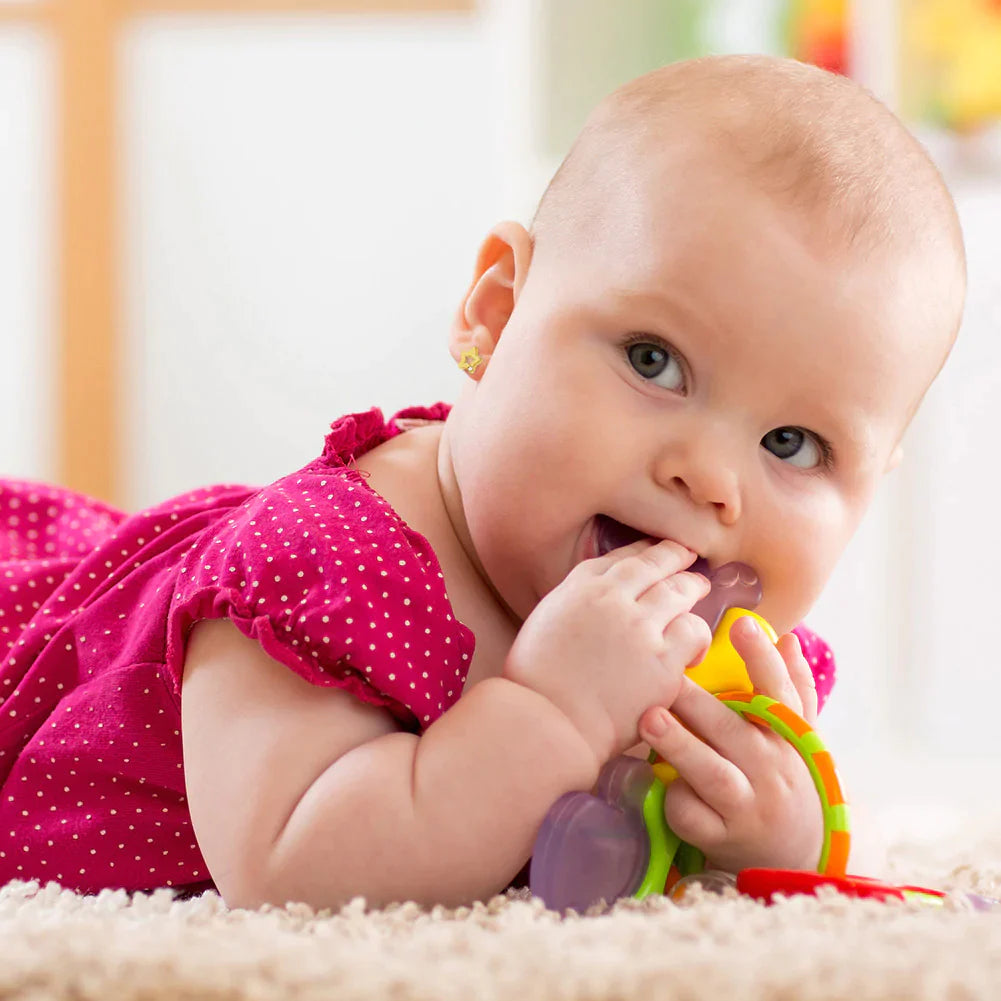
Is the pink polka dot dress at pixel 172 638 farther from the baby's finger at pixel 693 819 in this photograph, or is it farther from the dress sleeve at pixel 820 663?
the baby's finger at pixel 693 819

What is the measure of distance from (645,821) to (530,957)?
232mm

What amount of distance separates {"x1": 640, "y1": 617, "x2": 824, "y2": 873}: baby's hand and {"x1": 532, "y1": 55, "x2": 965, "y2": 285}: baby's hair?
302 mm

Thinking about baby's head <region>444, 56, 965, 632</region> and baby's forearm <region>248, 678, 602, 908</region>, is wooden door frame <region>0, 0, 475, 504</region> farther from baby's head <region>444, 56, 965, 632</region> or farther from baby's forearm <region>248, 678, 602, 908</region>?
baby's forearm <region>248, 678, 602, 908</region>

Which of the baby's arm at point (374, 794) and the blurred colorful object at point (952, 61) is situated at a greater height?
the blurred colorful object at point (952, 61)

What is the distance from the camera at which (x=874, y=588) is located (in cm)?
225

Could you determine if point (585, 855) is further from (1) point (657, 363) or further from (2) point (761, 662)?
(1) point (657, 363)

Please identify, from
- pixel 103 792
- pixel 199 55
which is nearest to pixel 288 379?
pixel 199 55

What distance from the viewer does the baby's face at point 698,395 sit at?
0.81 meters

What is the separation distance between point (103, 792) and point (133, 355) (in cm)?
250

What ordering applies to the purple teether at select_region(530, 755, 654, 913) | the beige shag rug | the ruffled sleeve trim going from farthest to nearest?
the ruffled sleeve trim
the purple teether at select_region(530, 755, 654, 913)
the beige shag rug

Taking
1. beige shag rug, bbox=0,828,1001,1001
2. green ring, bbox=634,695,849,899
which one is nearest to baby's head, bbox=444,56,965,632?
green ring, bbox=634,695,849,899

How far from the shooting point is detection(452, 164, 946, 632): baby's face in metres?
0.81

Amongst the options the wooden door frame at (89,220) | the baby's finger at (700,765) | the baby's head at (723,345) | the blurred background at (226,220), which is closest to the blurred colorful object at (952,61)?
the blurred background at (226,220)

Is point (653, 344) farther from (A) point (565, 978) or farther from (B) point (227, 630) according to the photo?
(A) point (565, 978)
